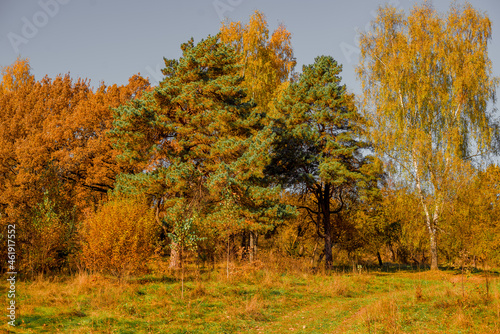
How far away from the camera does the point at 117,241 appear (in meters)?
13.2

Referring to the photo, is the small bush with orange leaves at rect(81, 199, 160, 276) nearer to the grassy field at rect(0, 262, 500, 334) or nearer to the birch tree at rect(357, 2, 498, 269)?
the grassy field at rect(0, 262, 500, 334)

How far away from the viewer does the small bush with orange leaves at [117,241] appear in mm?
12977

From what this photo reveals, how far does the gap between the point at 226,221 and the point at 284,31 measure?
22.8 meters

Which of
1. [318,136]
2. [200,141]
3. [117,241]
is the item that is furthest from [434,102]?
[117,241]

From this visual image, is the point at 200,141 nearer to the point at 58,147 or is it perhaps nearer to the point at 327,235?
the point at 327,235

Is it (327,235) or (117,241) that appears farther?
(327,235)

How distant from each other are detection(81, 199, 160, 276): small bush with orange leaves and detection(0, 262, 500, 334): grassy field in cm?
70

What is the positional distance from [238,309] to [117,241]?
543 centimetres

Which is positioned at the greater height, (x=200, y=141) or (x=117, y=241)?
(x=200, y=141)

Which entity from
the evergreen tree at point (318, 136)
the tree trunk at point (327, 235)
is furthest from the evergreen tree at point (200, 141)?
the tree trunk at point (327, 235)

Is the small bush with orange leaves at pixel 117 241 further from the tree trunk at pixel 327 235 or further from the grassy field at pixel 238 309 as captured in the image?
the tree trunk at pixel 327 235

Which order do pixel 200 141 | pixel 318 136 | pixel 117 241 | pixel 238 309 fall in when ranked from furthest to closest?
pixel 318 136 → pixel 200 141 → pixel 117 241 → pixel 238 309

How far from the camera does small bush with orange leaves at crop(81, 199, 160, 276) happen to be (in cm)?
1298

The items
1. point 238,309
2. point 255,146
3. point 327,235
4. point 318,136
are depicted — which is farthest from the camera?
point 327,235
